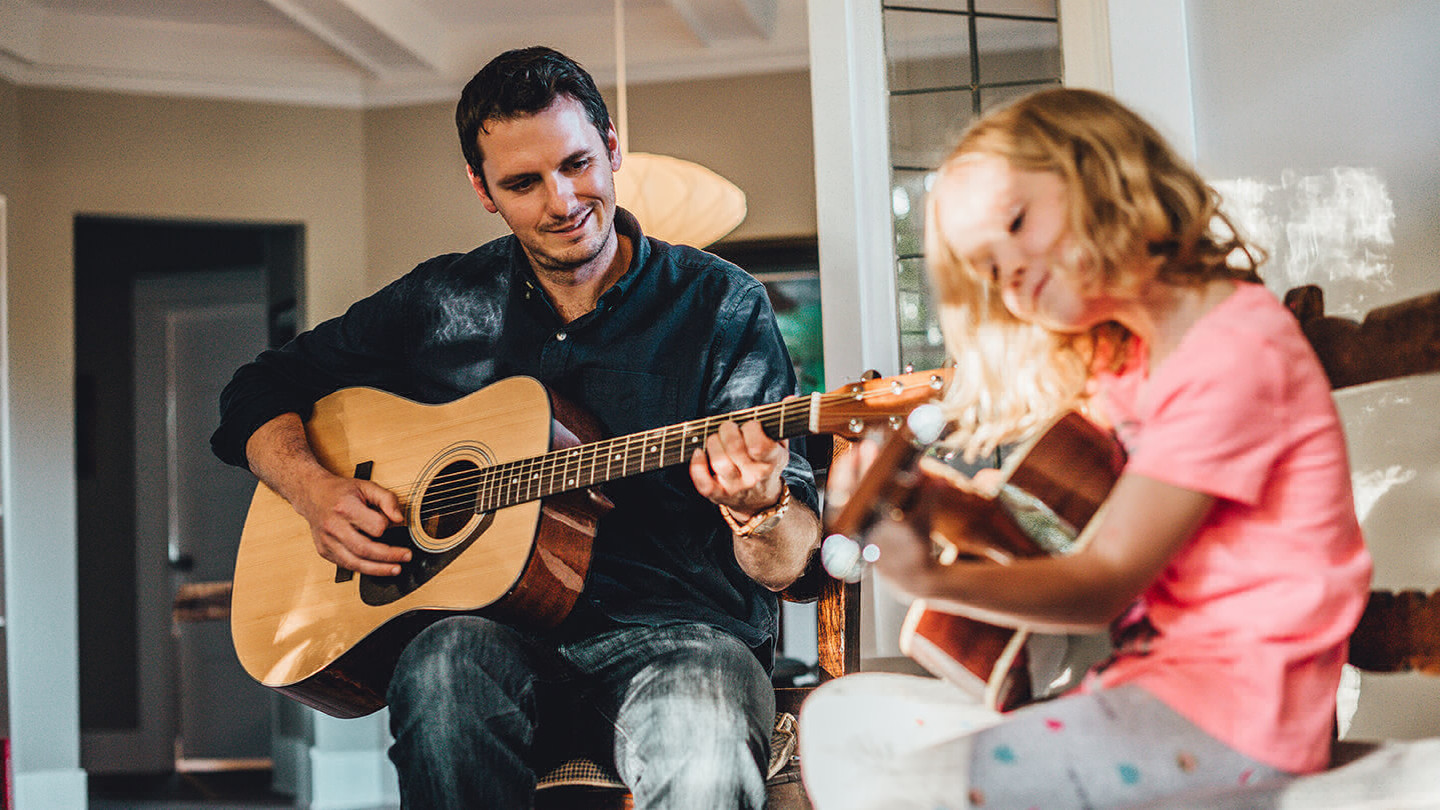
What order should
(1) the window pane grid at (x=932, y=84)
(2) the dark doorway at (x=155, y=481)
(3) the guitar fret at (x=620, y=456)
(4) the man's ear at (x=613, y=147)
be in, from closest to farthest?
(3) the guitar fret at (x=620, y=456), (4) the man's ear at (x=613, y=147), (1) the window pane grid at (x=932, y=84), (2) the dark doorway at (x=155, y=481)

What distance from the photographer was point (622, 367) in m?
1.66

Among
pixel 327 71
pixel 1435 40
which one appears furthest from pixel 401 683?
pixel 327 71

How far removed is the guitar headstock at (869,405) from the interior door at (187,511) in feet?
14.0

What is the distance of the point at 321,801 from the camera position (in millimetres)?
4074

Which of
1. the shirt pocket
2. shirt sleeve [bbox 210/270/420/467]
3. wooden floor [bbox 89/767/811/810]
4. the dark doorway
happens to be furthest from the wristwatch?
the dark doorway

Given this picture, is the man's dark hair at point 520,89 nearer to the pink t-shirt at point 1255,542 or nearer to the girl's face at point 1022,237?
the girl's face at point 1022,237

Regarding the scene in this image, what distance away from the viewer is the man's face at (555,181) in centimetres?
168

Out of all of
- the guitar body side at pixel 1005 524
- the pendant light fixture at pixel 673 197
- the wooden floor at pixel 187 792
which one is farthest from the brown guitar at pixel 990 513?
the wooden floor at pixel 187 792

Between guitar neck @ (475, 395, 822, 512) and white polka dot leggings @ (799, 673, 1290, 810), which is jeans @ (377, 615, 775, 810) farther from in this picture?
white polka dot leggings @ (799, 673, 1290, 810)

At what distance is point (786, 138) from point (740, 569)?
3.14 metres

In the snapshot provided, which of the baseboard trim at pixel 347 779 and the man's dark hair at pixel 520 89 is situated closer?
the man's dark hair at pixel 520 89

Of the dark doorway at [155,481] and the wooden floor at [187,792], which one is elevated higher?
the dark doorway at [155,481]

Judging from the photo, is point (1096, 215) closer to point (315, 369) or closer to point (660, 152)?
point (315, 369)

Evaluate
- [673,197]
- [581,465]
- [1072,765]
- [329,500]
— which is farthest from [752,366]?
[673,197]
